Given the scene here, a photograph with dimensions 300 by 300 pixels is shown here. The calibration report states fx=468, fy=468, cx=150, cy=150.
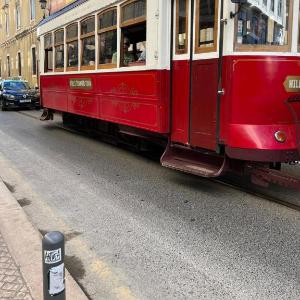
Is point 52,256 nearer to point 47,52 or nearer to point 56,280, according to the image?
point 56,280

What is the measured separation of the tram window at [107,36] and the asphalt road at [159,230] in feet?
6.61

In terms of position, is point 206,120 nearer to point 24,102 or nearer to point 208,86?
point 208,86

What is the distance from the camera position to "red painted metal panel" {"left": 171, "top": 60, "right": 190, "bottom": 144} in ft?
Answer: 21.2

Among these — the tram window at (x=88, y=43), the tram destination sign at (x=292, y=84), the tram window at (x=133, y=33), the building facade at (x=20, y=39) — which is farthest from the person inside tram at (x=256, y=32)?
the building facade at (x=20, y=39)

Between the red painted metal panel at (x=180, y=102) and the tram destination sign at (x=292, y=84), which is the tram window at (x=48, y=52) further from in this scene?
the tram destination sign at (x=292, y=84)

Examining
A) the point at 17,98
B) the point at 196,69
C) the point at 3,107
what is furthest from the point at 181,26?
the point at 3,107

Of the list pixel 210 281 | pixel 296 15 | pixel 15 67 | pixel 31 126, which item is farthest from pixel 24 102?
pixel 15 67

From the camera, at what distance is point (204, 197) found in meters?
6.23

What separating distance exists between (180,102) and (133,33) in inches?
71.6

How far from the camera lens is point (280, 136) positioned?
5.52 metres

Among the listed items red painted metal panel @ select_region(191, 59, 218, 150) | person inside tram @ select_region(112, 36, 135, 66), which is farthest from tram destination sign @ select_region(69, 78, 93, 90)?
red painted metal panel @ select_region(191, 59, 218, 150)

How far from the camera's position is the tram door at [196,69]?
5.92 metres

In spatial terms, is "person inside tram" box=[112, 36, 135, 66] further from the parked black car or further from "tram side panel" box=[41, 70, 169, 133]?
the parked black car

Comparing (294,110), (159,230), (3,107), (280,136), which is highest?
(294,110)
